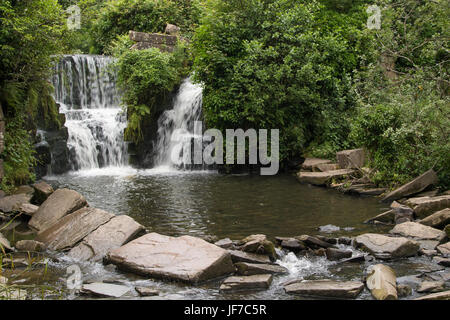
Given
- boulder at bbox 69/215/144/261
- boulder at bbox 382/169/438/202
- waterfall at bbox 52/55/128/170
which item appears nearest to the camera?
boulder at bbox 69/215/144/261

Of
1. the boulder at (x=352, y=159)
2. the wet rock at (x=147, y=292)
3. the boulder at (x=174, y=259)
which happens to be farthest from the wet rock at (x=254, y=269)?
the boulder at (x=352, y=159)

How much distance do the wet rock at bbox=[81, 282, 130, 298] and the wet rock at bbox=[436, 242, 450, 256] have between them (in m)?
5.05

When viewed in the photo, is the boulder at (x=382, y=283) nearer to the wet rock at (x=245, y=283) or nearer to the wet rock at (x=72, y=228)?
the wet rock at (x=245, y=283)

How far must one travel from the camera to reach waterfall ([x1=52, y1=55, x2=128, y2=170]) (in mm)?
16828

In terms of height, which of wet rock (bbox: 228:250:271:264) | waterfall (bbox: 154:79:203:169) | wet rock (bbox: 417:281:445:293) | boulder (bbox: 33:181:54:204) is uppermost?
waterfall (bbox: 154:79:203:169)

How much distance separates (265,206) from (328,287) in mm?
5314

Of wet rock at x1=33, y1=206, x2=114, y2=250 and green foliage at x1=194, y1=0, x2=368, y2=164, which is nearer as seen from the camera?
wet rock at x1=33, y1=206, x2=114, y2=250

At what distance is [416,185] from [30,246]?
8.67 metres

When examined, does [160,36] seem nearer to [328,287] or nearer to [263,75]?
[263,75]

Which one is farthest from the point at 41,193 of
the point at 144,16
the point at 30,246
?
the point at 144,16

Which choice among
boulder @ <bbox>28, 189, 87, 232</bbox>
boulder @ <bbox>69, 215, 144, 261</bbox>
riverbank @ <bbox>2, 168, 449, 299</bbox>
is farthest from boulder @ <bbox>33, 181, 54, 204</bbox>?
boulder @ <bbox>69, 215, 144, 261</bbox>

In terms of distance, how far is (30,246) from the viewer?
27.7ft

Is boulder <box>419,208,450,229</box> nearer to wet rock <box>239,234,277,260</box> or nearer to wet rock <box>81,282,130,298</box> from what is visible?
wet rock <box>239,234,277,260</box>

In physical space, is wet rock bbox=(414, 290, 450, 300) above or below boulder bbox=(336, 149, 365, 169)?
below
